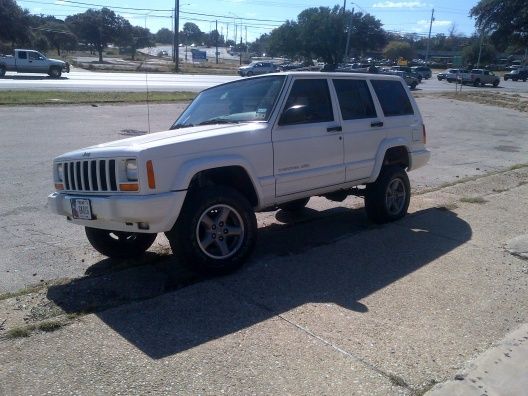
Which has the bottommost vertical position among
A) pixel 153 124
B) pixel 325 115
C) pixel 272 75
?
pixel 153 124

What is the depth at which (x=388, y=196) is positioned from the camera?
7.18 meters

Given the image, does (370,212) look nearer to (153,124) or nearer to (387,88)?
(387,88)

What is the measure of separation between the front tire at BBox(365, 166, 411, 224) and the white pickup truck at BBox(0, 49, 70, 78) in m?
37.1

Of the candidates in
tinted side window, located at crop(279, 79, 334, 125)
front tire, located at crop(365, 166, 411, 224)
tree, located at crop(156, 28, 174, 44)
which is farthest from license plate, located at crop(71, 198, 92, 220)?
tree, located at crop(156, 28, 174, 44)

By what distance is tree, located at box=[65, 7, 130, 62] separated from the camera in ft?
275

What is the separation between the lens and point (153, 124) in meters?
16.9

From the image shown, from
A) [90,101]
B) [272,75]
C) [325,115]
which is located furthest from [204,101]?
[90,101]

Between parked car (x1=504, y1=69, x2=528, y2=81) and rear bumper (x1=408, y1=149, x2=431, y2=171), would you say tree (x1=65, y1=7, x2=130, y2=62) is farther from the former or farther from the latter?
rear bumper (x1=408, y1=149, x2=431, y2=171)

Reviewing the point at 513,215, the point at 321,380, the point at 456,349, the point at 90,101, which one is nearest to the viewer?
the point at 321,380

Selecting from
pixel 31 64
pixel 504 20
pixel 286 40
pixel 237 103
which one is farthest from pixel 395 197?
pixel 286 40

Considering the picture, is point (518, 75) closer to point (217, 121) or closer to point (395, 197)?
point (395, 197)

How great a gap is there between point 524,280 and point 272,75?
326 cm

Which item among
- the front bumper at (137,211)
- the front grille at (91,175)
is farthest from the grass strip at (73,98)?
the front bumper at (137,211)

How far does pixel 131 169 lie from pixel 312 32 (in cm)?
6840
